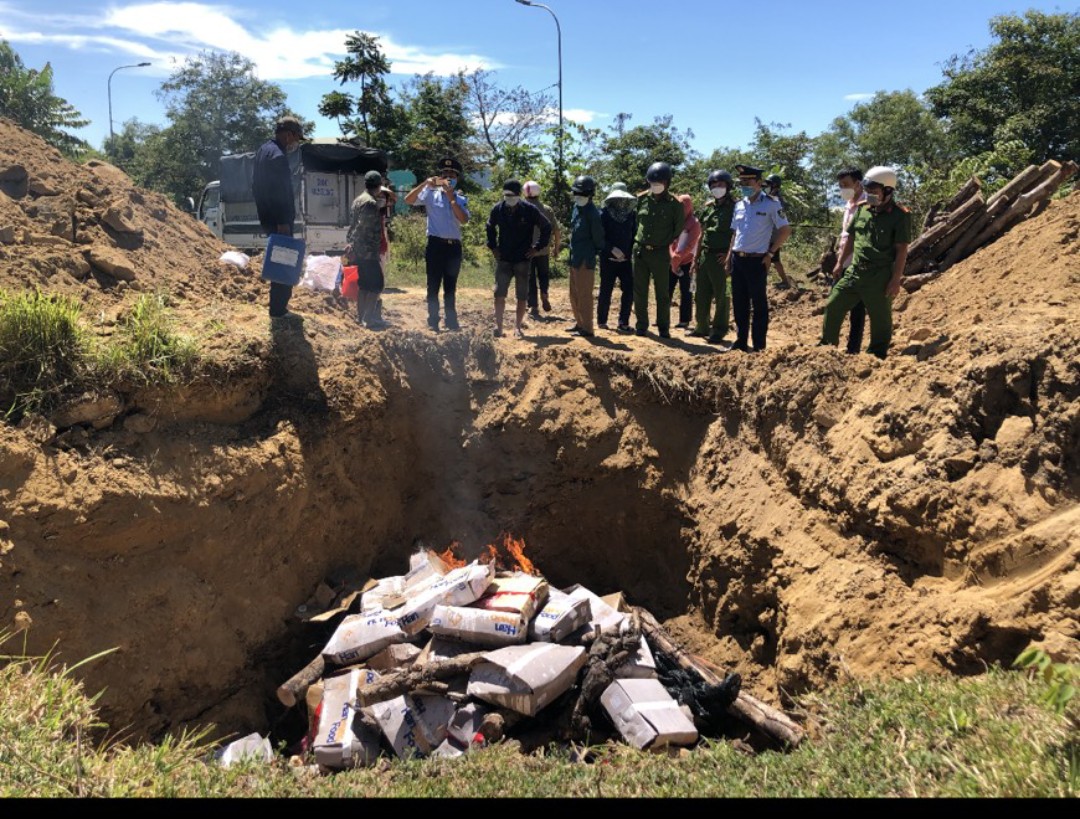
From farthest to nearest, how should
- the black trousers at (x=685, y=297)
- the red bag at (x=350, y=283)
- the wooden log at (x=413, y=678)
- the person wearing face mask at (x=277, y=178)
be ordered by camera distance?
the black trousers at (x=685, y=297)
the red bag at (x=350, y=283)
the person wearing face mask at (x=277, y=178)
the wooden log at (x=413, y=678)

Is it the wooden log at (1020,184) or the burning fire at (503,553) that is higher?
the wooden log at (1020,184)

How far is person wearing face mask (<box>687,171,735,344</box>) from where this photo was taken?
24.0ft

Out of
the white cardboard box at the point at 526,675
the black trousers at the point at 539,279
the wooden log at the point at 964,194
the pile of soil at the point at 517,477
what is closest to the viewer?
the pile of soil at the point at 517,477

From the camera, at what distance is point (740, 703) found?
15.1 feet

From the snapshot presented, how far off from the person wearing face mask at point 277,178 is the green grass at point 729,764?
3513 mm

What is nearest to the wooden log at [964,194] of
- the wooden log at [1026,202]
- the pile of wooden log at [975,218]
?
the pile of wooden log at [975,218]

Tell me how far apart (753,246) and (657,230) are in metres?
1.07

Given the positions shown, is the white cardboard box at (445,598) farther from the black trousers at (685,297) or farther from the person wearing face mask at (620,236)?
the black trousers at (685,297)

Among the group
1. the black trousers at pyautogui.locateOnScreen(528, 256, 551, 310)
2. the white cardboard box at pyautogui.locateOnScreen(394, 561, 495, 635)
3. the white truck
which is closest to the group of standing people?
the black trousers at pyautogui.locateOnScreen(528, 256, 551, 310)

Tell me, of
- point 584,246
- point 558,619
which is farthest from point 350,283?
point 558,619

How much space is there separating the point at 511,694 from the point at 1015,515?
3.09 meters

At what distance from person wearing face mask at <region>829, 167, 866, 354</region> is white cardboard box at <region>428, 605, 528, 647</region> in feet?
12.3

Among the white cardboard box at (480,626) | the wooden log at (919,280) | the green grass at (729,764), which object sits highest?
the wooden log at (919,280)

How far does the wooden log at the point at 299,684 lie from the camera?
4980 millimetres
